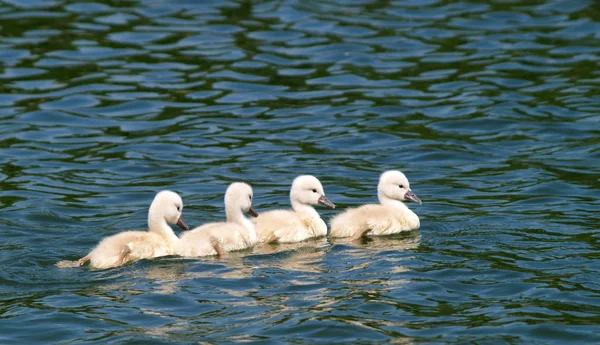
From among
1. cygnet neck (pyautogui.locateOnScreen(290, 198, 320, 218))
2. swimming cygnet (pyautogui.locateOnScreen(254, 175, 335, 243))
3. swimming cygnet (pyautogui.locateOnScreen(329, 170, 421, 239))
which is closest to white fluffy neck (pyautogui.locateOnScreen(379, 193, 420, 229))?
swimming cygnet (pyautogui.locateOnScreen(329, 170, 421, 239))

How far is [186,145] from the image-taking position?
1633cm

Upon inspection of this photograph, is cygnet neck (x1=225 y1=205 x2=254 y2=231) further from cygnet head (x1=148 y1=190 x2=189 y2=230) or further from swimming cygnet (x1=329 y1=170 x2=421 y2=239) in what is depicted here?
swimming cygnet (x1=329 y1=170 x2=421 y2=239)

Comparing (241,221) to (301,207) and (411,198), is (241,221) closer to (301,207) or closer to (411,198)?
(301,207)

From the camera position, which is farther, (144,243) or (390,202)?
(390,202)

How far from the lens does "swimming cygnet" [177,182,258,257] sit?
1162 cm

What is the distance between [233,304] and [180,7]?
510 inches

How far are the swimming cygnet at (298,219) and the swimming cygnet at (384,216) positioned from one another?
211 mm

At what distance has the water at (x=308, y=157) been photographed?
397 inches

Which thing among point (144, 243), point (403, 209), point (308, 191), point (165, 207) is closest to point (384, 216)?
point (403, 209)

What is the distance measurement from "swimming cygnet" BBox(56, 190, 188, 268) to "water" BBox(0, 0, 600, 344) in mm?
139

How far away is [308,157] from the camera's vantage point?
1578cm

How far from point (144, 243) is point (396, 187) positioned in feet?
10.2

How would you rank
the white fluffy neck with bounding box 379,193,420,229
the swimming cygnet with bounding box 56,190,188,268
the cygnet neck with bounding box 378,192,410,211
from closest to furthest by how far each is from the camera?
the swimming cygnet with bounding box 56,190,188,268 → the white fluffy neck with bounding box 379,193,420,229 → the cygnet neck with bounding box 378,192,410,211

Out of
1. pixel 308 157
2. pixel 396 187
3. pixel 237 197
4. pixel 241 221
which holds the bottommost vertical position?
pixel 308 157
